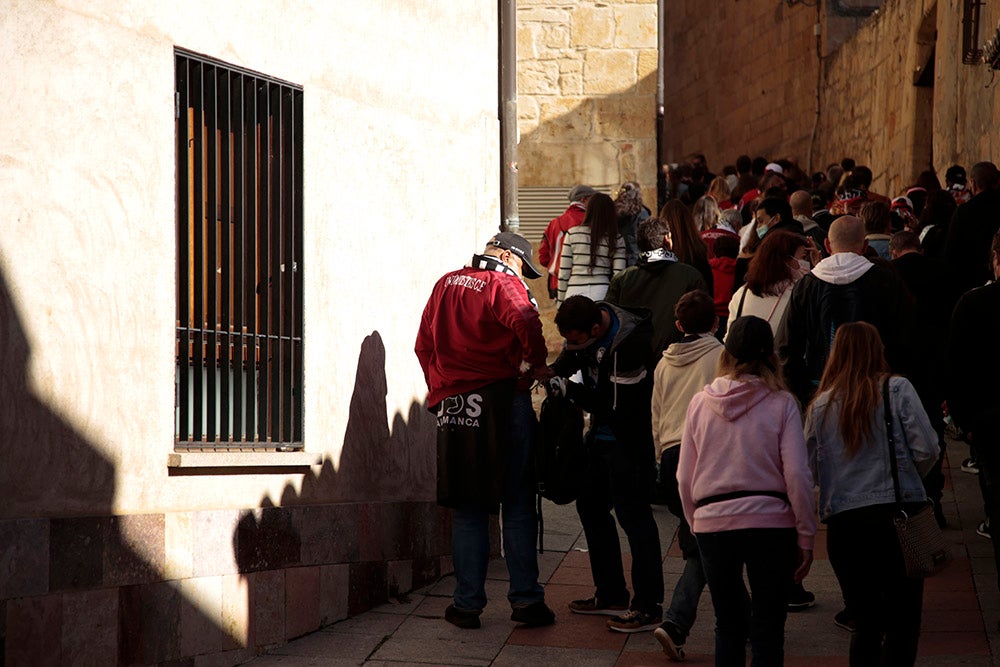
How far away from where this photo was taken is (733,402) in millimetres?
5301

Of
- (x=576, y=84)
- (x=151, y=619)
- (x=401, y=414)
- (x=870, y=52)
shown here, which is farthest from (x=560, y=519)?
(x=870, y=52)

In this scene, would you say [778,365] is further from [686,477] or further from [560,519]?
[560,519]

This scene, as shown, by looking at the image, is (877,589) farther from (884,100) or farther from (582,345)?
(884,100)

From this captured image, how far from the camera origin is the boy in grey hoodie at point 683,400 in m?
6.31

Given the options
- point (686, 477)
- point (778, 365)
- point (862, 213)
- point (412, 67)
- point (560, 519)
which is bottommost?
point (560, 519)

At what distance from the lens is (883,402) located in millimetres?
5543

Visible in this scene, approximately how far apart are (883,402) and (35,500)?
3129mm

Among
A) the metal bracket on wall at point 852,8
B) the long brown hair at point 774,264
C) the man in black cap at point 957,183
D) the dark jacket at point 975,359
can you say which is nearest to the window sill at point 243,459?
the long brown hair at point 774,264

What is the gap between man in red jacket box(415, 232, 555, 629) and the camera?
6.97 metres

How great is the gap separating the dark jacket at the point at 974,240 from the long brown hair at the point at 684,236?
151 centimetres

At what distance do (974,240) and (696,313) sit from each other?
11.9ft

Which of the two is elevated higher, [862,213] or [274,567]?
[862,213]

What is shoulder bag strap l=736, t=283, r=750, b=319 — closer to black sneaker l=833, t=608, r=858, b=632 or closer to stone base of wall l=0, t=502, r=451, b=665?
black sneaker l=833, t=608, r=858, b=632

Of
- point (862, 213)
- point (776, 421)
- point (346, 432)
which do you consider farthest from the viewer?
point (862, 213)
